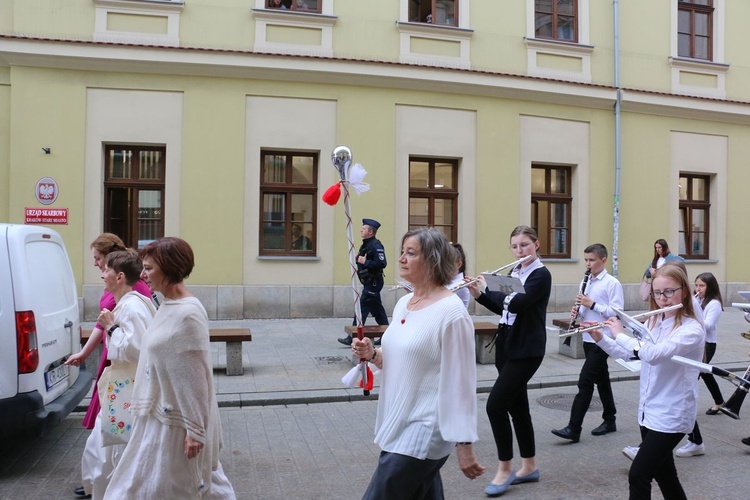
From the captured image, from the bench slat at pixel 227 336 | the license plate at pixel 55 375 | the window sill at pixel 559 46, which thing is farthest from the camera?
the window sill at pixel 559 46

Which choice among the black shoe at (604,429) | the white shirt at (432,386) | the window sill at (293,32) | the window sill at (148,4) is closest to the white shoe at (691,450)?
the black shoe at (604,429)

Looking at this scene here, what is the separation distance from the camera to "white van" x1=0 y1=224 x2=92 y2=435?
473 cm

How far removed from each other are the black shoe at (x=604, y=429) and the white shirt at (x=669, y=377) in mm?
2363

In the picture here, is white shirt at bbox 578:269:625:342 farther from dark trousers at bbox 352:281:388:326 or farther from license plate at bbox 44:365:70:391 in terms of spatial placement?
dark trousers at bbox 352:281:388:326

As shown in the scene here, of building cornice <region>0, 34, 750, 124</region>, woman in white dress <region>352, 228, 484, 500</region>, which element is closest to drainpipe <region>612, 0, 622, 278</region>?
building cornice <region>0, 34, 750, 124</region>

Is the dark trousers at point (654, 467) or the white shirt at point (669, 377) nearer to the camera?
the dark trousers at point (654, 467)

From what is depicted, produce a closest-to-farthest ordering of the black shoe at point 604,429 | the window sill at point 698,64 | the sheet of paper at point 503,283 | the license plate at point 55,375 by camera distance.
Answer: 1. the sheet of paper at point 503,283
2. the license plate at point 55,375
3. the black shoe at point 604,429
4. the window sill at point 698,64

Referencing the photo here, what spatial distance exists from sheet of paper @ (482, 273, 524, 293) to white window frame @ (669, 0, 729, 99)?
1346cm

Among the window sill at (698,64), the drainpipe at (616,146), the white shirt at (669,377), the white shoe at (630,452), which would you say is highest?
the window sill at (698,64)

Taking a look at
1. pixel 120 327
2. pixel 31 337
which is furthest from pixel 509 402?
pixel 31 337

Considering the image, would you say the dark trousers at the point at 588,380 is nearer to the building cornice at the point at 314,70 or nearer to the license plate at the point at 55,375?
the license plate at the point at 55,375

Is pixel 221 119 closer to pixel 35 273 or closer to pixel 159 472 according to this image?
pixel 35 273

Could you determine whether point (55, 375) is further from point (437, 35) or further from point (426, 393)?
point (437, 35)

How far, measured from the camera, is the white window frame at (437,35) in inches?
540
